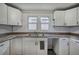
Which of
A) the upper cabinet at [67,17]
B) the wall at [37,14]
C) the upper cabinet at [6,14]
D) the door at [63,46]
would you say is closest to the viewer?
the upper cabinet at [6,14]

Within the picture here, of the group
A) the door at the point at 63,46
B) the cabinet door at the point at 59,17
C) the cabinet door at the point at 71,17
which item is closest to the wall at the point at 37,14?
the cabinet door at the point at 59,17

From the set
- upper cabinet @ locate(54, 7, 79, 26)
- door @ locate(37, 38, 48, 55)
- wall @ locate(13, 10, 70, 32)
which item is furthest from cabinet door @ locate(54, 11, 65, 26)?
door @ locate(37, 38, 48, 55)

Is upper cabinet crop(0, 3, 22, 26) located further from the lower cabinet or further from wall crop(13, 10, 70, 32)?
wall crop(13, 10, 70, 32)

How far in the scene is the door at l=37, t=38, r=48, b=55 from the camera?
9.36 feet

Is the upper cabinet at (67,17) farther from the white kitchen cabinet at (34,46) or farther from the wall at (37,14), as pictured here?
the white kitchen cabinet at (34,46)

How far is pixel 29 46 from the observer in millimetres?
2875

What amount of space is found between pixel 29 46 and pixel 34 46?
0.17m

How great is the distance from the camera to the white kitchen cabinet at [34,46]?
9.36ft

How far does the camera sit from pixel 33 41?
288 cm

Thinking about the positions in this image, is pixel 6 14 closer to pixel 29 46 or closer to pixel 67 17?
pixel 29 46

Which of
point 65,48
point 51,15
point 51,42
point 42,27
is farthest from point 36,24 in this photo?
point 65,48

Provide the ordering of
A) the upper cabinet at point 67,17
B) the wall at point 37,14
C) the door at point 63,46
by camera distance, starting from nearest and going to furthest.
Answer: the upper cabinet at point 67,17, the door at point 63,46, the wall at point 37,14

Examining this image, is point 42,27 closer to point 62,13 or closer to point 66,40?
point 62,13
